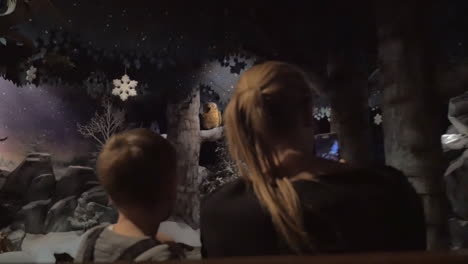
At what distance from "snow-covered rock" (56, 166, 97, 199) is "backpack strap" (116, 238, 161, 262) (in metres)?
1.57

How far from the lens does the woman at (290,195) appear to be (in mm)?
825

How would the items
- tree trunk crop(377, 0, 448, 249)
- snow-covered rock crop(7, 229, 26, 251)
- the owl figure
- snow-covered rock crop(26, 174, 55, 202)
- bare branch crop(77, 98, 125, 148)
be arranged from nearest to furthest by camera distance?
1. tree trunk crop(377, 0, 448, 249)
2. snow-covered rock crop(7, 229, 26, 251)
3. bare branch crop(77, 98, 125, 148)
4. the owl figure
5. snow-covered rock crop(26, 174, 55, 202)

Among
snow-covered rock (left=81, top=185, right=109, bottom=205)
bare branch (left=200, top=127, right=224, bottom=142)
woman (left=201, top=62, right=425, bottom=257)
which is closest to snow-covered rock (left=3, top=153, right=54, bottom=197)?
snow-covered rock (left=81, top=185, right=109, bottom=205)

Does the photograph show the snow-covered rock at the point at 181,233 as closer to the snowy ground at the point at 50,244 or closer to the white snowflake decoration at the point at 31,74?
the snowy ground at the point at 50,244

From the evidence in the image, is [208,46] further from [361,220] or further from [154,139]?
[361,220]

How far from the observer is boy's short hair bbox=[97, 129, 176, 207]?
98cm

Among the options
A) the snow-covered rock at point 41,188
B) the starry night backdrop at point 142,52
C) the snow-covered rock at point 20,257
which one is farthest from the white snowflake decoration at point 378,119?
the snow-covered rock at point 41,188

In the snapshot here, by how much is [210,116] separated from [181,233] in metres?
0.90

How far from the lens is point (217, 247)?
91cm

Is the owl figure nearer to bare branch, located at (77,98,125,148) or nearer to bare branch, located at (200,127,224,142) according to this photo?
bare branch, located at (200,127,224,142)

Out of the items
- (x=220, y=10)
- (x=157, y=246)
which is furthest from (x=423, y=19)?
(x=157, y=246)

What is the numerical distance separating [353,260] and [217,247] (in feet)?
0.93

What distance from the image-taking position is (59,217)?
247cm

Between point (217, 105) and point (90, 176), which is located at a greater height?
point (217, 105)
